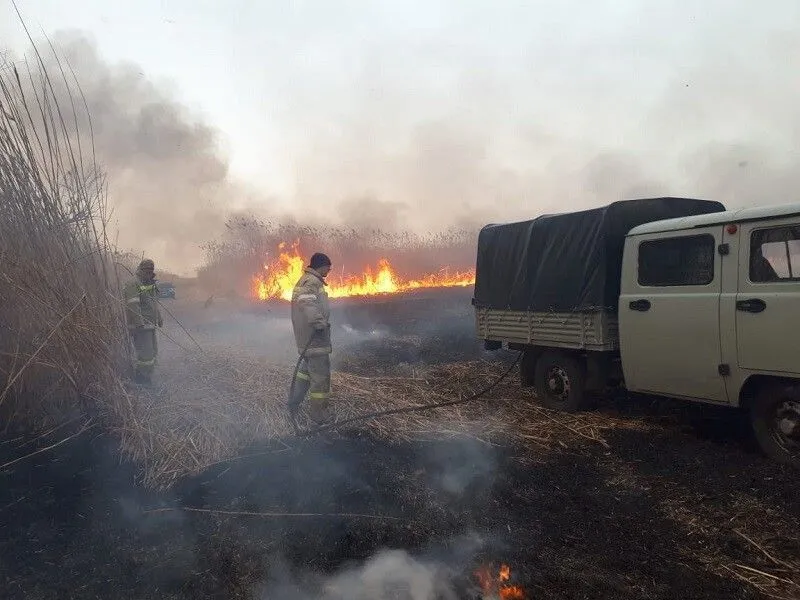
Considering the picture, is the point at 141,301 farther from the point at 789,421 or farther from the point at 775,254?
the point at 789,421

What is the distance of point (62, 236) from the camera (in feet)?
17.8

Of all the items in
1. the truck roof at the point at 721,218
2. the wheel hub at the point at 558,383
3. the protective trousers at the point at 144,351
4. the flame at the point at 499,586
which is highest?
the truck roof at the point at 721,218

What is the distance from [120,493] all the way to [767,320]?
20.1 ft

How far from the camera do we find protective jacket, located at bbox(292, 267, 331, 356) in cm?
639

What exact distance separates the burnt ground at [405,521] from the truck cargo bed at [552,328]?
125 cm

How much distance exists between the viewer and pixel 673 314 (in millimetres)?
5703

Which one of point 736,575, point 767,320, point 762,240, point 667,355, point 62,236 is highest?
point 62,236

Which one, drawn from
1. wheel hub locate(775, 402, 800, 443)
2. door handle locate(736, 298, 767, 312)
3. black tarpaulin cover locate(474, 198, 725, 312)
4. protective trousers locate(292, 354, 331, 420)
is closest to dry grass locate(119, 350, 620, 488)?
protective trousers locate(292, 354, 331, 420)

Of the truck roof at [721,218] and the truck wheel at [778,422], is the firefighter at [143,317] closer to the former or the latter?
the truck roof at [721,218]

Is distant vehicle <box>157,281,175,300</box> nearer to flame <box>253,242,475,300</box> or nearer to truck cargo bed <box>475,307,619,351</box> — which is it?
truck cargo bed <box>475,307,619,351</box>

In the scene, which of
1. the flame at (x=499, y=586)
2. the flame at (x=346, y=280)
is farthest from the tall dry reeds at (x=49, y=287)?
the flame at (x=346, y=280)

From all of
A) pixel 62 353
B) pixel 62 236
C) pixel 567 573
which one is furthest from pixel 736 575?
pixel 62 236

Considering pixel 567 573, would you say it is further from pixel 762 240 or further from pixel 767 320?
pixel 762 240

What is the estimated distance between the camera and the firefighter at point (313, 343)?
6410 mm
